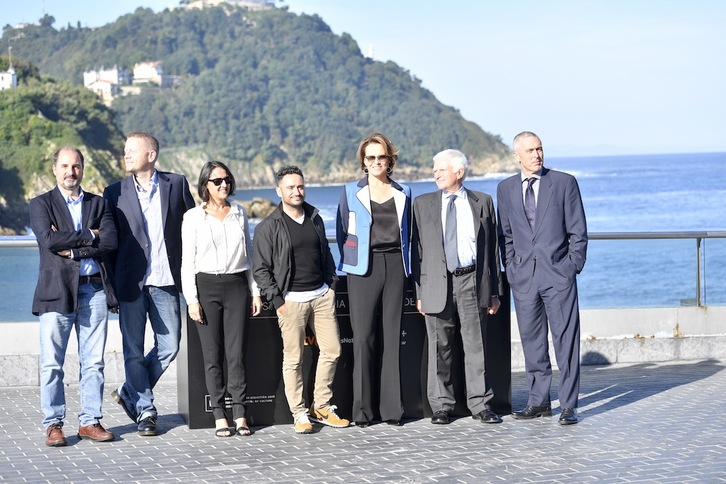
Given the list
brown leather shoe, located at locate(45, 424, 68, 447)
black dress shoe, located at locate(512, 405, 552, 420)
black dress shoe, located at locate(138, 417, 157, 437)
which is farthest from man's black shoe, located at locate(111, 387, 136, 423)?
black dress shoe, located at locate(512, 405, 552, 420)

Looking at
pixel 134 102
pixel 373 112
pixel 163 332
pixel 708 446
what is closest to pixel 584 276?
pixel 708 446

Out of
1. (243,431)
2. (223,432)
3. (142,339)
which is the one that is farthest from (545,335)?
(142,339)

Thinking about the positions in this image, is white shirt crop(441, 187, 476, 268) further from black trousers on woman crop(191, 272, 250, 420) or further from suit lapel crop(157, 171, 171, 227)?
suit lapel crop(157, 171, 171, 227)

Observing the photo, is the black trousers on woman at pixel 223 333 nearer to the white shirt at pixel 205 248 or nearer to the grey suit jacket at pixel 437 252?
the white shirt at pixel 205 248

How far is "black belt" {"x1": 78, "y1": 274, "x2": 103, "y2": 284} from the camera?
6.64 metres

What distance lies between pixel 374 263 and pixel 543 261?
1.12 m

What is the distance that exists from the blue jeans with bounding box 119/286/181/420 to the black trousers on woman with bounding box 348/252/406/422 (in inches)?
45.1

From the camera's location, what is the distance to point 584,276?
1005 cm

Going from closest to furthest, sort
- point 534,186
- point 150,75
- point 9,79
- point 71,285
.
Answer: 1. point 71,285
2. point 534,186
3. point 9,79
4. point 150,75

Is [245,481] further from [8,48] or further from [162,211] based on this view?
[8,48]

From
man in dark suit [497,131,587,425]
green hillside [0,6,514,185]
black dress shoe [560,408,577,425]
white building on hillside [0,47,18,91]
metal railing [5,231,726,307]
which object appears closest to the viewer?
black dress shoe [560,408,577,425]

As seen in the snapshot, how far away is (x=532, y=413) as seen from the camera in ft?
24.3

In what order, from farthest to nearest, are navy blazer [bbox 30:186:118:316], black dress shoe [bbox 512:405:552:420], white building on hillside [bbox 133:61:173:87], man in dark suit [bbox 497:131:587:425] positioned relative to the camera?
white building on hillside [bbox 133:61:173:87] → black dress shoe [bbox 512:405:552:420] → man in dark suit [bbox 497:131:587:425] → navy blazer [bbox 30:186:118:316]

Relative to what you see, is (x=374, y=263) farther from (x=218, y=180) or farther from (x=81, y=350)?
(x=81, y=350)
